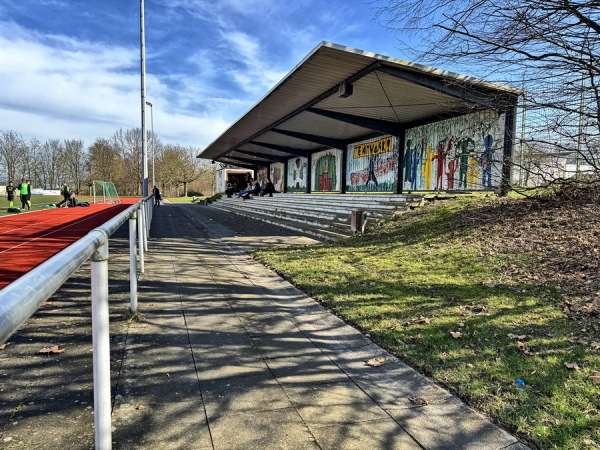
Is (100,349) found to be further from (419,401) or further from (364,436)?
(419,401)

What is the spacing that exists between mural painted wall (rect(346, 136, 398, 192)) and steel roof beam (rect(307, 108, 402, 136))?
802mm

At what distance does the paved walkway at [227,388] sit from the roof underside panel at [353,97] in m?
5.33

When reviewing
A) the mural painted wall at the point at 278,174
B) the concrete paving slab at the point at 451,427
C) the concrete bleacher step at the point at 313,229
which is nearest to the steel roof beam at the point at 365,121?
the concrete bleacher step at the point at 313,229

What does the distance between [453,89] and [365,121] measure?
29.4 ft

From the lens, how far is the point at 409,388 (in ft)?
10.7

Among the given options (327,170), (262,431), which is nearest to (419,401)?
(262,431)

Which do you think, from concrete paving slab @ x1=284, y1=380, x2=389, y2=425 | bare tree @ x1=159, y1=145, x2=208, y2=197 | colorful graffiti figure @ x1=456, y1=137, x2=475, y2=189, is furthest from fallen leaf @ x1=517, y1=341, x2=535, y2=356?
bare tree @ x1=159, y1=145, x2=208, y2=197

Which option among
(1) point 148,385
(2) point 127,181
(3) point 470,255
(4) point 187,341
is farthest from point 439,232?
(2) point 127,181

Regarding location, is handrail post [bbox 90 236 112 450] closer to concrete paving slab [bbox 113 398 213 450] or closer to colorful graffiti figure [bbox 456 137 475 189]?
concrete paving slab [bbox 113 398 213 450]

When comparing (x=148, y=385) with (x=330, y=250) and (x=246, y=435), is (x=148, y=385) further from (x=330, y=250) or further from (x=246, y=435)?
(x=330, y=250)

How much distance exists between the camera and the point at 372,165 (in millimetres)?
22422

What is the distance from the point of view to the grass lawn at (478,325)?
2.88 m

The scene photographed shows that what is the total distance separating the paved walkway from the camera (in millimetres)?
2531

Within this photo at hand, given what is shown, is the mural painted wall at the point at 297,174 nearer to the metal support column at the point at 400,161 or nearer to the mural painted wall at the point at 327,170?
the mural painted wall at the point at 327,170
